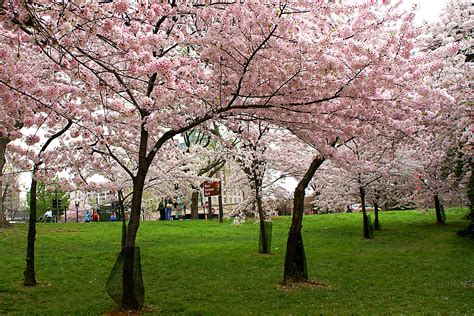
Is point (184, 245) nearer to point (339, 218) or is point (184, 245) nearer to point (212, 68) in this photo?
point (212, 68)

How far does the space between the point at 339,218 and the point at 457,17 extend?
57.7 feet

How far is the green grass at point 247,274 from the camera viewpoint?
9008mm

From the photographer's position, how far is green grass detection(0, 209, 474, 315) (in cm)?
901

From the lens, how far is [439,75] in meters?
13.5

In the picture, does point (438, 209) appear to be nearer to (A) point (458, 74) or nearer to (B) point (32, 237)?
(A) point (458, 74)

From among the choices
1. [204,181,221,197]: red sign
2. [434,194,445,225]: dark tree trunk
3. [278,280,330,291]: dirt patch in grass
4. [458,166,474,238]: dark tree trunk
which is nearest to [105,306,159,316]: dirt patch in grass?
[278,280,330,291]: dirt patch in grass

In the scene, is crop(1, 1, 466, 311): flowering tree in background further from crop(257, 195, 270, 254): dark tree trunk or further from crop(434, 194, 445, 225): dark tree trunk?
crop(434, 194, 445, 225): dark tree trunk

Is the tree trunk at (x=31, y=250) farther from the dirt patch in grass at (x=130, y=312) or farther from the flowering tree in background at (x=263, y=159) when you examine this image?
the flowering tree in background at (x=263, y=159)

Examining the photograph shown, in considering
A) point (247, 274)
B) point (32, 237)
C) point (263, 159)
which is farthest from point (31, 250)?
point (263, 159)

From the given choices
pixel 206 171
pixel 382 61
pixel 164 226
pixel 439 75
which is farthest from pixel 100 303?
pixel 206 171

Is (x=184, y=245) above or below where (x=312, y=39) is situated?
below

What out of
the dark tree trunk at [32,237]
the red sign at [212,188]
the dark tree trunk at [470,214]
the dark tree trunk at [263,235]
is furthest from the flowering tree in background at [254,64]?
the red sign at [212,188]

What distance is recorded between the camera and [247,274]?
12.6 metres

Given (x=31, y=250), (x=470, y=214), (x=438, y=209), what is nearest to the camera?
(x=31, y=250)
